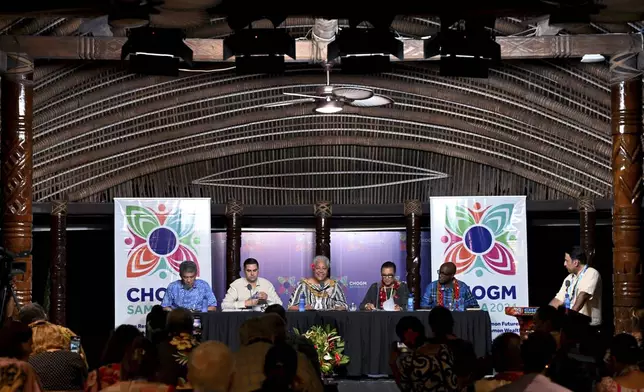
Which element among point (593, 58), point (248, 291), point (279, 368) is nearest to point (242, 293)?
point (248, 291)

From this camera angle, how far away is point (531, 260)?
14.2m

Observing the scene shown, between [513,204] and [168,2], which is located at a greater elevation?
[168,2]

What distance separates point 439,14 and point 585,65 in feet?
16.3

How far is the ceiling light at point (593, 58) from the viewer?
11.0 meters

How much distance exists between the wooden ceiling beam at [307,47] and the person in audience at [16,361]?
5.31 m

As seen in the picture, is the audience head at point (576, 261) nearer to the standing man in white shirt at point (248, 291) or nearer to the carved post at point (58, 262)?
the standing man in white shirt at point (248, 291)

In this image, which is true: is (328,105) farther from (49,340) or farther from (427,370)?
(427,370)

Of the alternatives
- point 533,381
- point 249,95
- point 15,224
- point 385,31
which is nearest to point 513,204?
point 249,95

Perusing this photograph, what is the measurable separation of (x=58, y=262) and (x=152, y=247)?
1.27 meters

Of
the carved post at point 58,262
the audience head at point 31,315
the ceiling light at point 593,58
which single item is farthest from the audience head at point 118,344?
the carved post at point 58,262

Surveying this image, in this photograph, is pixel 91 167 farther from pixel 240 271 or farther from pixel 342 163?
pixel 342 163

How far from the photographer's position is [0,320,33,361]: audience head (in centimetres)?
537

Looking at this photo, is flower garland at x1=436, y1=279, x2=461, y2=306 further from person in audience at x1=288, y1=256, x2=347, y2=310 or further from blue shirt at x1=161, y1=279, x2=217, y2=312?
blue shirt at x1=161, y1=279, x2=217, y2=312

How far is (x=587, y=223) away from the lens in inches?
500
